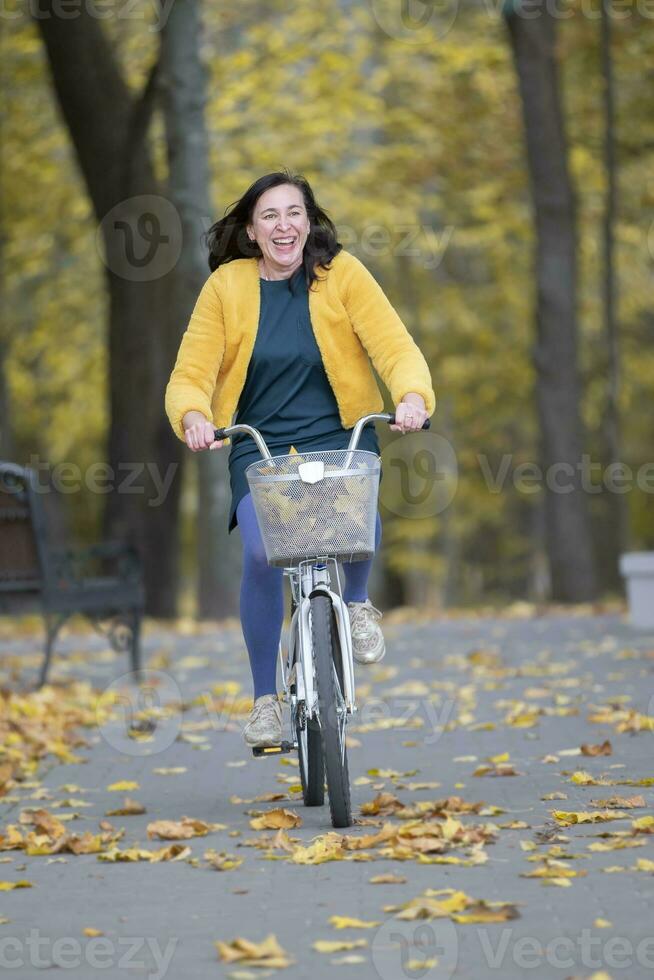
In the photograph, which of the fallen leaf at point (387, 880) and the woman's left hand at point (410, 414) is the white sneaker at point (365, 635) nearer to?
the woman's left hand at point (410, 414)

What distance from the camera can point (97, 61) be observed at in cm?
1783

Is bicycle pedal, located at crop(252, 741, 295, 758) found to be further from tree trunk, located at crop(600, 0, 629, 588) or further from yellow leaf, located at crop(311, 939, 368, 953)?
tree trunk, located at crop(600, 0, 629, 588)

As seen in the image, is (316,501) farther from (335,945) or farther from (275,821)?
(335,945)

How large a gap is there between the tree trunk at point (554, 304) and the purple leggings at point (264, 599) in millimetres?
12291

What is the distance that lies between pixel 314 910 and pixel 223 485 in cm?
1272

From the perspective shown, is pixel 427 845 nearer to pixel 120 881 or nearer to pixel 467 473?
pixel 120 881

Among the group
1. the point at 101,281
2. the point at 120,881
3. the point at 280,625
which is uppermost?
the point at 101,281

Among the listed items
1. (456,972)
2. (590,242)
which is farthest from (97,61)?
(456,972)

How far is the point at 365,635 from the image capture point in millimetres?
6195

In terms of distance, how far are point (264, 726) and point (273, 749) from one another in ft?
0.34

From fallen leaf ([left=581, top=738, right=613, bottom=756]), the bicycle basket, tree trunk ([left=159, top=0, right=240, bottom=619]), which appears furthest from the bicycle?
tree trunk ([left=159, top=0, right=240, bottom=619])

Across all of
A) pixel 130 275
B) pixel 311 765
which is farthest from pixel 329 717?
pixel 130 275

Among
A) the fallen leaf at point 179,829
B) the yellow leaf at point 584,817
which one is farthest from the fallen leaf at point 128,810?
the yellow leaf at point 584,817

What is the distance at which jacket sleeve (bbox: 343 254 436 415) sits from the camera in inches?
234
